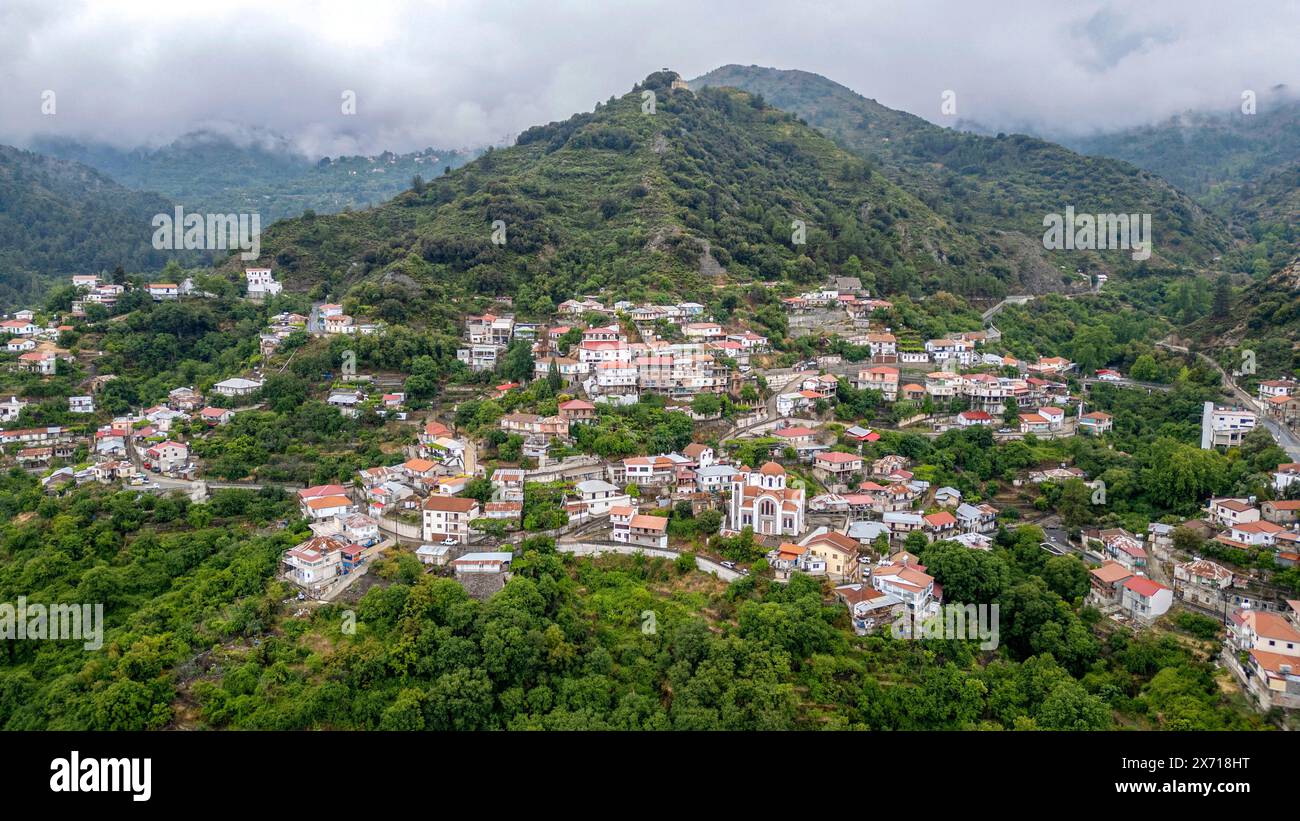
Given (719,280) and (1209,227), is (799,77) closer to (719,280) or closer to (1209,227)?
(1209,227)

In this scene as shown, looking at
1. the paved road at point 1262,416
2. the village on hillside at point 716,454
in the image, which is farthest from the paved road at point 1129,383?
the paved road at point 1262,416

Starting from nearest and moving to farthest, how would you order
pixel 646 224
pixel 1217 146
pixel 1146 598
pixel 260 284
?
pixel 1146 598
pixel 260 284
pixel 646 224
pixel 1217 146

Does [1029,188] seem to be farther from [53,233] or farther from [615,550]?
[53,233]

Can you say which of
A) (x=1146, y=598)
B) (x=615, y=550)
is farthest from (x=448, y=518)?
(x=1146, y=598)

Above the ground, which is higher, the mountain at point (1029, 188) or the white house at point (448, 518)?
the mountain at point (1029, 188)

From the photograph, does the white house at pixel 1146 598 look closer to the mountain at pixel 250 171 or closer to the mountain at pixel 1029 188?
the mountain at pixel 1029 188

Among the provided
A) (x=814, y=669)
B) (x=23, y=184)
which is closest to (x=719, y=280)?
(x=814, y=669)
